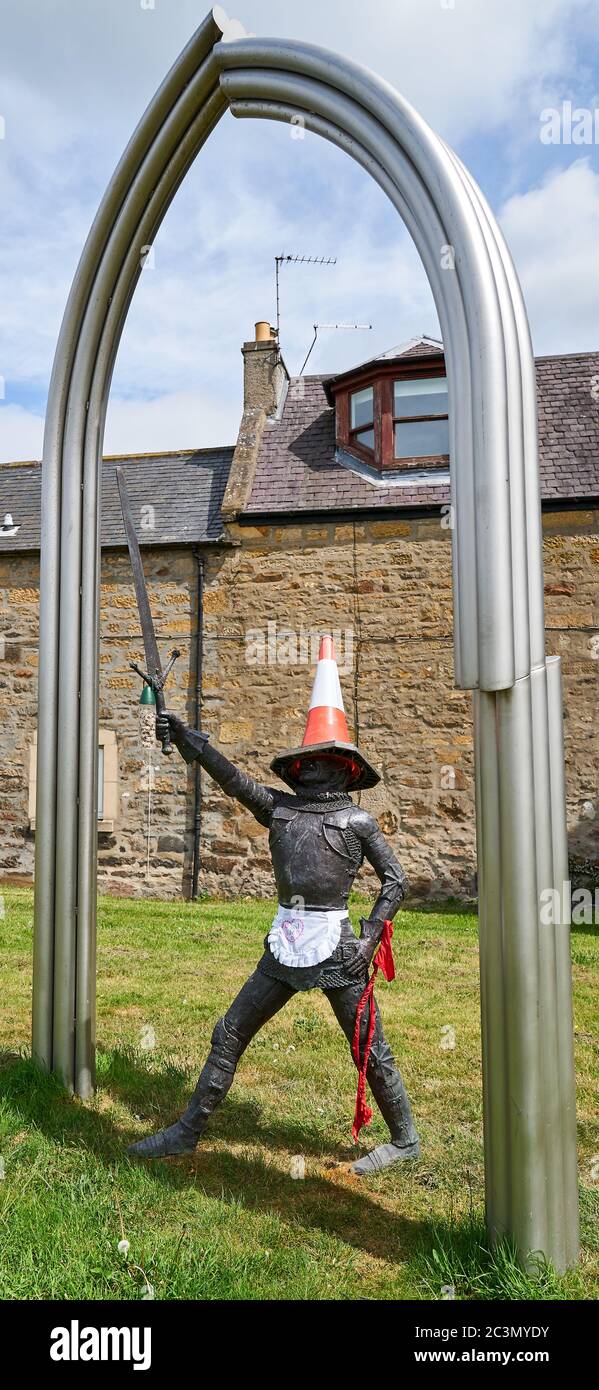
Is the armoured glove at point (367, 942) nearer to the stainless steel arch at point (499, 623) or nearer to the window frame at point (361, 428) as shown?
the stainless steel arch at point (499, 623)

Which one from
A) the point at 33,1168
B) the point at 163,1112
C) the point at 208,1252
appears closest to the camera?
the point at 208,1252

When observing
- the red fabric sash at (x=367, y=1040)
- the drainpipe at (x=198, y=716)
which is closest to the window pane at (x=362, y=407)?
the drainpipe at (x=198, y=716)

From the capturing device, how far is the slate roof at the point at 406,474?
11.3 meters

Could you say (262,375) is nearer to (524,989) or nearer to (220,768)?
(220,768)

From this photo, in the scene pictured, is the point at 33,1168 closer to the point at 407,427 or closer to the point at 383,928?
the point at 383,928

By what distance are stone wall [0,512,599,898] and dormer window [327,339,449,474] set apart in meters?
1.03

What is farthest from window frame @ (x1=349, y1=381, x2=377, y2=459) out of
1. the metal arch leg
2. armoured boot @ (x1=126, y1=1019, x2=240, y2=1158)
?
the metal arch leg

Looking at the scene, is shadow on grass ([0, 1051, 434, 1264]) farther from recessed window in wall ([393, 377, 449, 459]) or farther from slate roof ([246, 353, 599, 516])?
recessed window in wall ([393, 377, 449, 459])

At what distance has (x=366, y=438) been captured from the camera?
40.2 ft

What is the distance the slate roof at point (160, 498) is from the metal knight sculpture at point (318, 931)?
26.4ft

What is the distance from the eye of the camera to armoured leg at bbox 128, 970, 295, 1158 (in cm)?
390

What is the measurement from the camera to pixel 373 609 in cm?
1135

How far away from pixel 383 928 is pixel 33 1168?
63.3 inches
